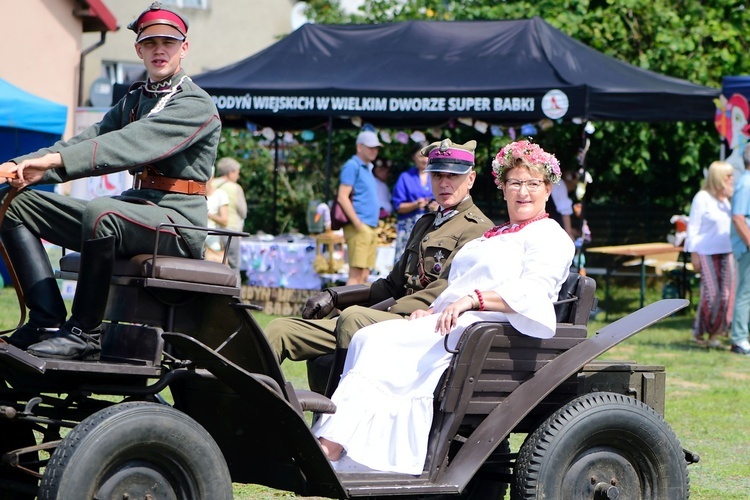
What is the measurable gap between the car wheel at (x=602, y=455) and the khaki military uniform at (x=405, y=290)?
892mm

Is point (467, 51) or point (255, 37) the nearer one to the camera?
point (467, 51)

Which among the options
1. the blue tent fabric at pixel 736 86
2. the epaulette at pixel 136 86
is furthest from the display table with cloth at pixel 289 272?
the epaulette at pixel 136 86

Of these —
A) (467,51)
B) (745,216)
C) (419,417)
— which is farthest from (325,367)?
(467,51)

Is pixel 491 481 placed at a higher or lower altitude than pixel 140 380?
lower

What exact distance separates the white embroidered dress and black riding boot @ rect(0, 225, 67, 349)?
3.62ft

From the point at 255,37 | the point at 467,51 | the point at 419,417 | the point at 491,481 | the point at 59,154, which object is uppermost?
the point at 255,37

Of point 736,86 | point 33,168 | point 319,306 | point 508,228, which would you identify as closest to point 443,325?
point 508,228

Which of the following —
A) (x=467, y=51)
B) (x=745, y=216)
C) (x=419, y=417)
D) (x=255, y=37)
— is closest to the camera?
(x=419, y=417)

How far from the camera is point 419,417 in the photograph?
4605 millimetres

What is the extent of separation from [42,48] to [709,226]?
12852 millimetres

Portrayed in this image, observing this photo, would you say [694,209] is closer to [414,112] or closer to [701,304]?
[701,304]

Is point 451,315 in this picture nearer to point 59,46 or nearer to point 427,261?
point 427,261

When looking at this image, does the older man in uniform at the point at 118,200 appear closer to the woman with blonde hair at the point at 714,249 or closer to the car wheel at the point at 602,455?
the car wheel at the point at 602,455

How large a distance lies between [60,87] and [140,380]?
1797 centimetres
